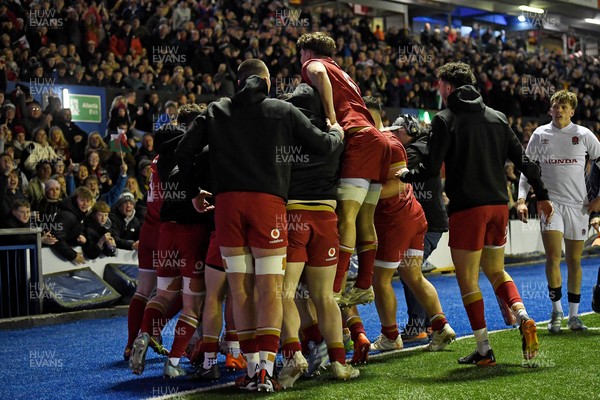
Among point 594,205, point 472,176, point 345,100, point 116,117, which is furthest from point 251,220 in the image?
point 116,117

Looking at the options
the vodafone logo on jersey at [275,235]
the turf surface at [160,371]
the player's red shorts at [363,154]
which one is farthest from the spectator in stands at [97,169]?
the vodafone logo on jersey at [275,235]

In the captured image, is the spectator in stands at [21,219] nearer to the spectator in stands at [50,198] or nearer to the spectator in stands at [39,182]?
the spectator in stands at [50,198]

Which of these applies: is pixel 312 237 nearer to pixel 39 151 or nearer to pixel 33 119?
pixel 39 151

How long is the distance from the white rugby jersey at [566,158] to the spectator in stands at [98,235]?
5711 mm

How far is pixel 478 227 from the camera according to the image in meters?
6.47

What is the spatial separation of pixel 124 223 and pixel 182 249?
5.45m

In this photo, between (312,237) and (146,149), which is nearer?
(312,237)

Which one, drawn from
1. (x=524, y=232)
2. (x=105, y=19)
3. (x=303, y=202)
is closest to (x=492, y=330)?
(x=303, y=202)

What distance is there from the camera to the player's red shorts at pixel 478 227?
21.3 ft

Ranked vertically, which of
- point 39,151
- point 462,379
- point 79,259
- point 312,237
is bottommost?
point 462,379

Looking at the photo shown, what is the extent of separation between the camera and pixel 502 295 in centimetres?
667

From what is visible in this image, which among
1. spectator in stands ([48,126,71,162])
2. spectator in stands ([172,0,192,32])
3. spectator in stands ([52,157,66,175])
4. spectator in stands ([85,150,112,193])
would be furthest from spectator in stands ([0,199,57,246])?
spectator in stands ([172,0,192,32])

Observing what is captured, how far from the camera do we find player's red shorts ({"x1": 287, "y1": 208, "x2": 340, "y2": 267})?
6078mm

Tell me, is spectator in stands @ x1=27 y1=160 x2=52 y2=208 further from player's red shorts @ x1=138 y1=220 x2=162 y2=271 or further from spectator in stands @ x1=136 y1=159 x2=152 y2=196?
player's red shorts @ x1=138 y1=220 x2=162 y2=271
